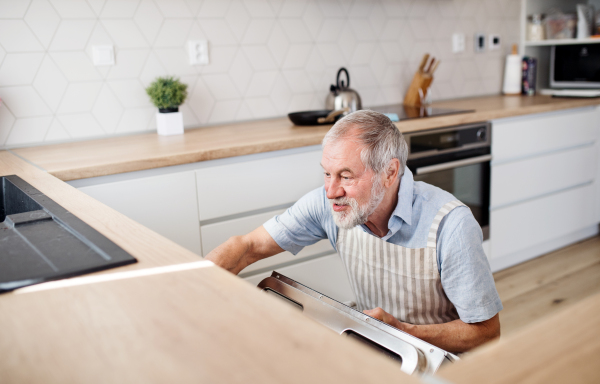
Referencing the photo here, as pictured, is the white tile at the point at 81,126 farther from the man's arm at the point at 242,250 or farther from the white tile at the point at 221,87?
the man's arm at the point at 242,250

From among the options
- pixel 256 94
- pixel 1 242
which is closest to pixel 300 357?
pixel 1 242

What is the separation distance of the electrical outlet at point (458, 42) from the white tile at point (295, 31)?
1.12 meters

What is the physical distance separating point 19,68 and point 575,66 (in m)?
3.29

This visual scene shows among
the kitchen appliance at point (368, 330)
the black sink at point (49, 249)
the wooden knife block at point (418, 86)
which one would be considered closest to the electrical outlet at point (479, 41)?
the wooden knife block at point (418, 86)

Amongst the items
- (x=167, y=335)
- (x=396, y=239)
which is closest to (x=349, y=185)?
(x=396, y=239)

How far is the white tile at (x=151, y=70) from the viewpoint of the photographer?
246 centimetres

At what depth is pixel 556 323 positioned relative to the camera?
0.57m

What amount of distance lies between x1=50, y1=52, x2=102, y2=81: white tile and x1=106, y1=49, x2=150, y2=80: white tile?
0.26ft

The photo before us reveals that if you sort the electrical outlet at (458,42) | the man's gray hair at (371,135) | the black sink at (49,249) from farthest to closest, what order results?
the electrical outlet at (458,42)
the man's gray hair at (371,135)
the black sink at (49,249)

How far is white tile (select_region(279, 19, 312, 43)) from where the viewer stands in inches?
111

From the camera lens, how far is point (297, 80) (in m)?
2.91

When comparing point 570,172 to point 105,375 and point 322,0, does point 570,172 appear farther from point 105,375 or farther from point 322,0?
point 105,375

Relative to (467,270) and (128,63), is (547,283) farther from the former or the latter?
(128,63)

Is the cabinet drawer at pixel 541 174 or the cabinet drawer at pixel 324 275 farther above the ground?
the cabinet drawer at pixel 541 174
